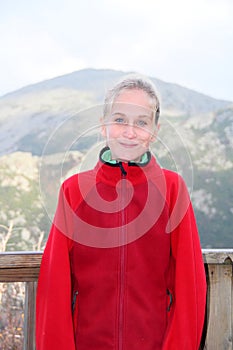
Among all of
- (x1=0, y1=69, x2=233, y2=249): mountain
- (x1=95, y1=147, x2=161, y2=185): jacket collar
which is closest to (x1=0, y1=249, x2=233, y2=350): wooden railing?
(x1=0, y1=69, x2=233, y2=249): mountain

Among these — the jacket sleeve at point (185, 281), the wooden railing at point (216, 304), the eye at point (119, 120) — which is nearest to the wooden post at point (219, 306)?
the wooden railing at point (216, 304)

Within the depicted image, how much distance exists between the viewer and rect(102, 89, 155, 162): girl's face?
1.71m

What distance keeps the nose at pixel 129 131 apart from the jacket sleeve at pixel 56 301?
391mm

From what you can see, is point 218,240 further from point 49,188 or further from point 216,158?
point 49,188

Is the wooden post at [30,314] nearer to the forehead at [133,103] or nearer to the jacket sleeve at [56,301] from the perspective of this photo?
the jacket sleeve at [56,301]

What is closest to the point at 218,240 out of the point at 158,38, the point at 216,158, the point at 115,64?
the point at 216,158

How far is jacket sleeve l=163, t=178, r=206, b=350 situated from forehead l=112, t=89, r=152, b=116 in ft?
0.92

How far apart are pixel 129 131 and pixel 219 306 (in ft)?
2.96

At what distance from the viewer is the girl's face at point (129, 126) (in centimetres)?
171

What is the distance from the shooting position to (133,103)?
1734mm

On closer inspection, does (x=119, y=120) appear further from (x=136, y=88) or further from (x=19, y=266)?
(x=19, y=266)

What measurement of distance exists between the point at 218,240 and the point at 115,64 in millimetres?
6025

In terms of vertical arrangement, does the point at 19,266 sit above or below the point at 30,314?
above

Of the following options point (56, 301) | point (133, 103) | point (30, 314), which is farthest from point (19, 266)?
point (133, 103)
